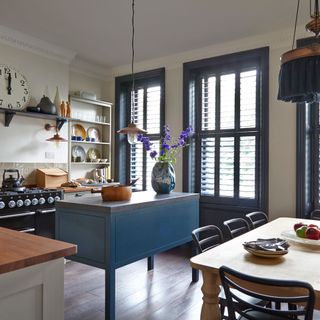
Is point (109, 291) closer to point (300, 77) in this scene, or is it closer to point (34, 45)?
point (300, 77)

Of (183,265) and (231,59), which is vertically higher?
(231,59)

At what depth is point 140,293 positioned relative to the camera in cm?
309

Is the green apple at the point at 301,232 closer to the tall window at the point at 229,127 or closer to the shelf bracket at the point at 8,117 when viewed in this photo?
the tall window at the point at 229,127

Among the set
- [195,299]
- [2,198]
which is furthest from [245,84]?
[2,198]

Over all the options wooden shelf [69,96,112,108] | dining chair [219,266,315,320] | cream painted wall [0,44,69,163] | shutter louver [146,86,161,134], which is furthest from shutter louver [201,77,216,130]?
dining chair [219,266,315,320]

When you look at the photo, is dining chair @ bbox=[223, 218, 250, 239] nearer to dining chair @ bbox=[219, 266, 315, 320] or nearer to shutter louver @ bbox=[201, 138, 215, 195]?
dining chair @ bbox=[219, 266, 315, 320]

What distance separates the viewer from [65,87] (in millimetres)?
4828

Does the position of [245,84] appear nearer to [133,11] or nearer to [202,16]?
[202,16]

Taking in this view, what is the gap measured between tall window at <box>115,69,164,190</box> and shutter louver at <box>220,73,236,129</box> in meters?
0.97

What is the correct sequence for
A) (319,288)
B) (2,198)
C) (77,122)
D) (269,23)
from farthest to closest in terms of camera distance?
1. (77,122)
2. (269,23)
3. (2,198)
4. (319,288)

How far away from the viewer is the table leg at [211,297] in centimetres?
166

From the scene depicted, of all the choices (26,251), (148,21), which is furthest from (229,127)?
(26,251)

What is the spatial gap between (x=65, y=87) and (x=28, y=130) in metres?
0.92

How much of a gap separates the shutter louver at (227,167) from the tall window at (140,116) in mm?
1110
